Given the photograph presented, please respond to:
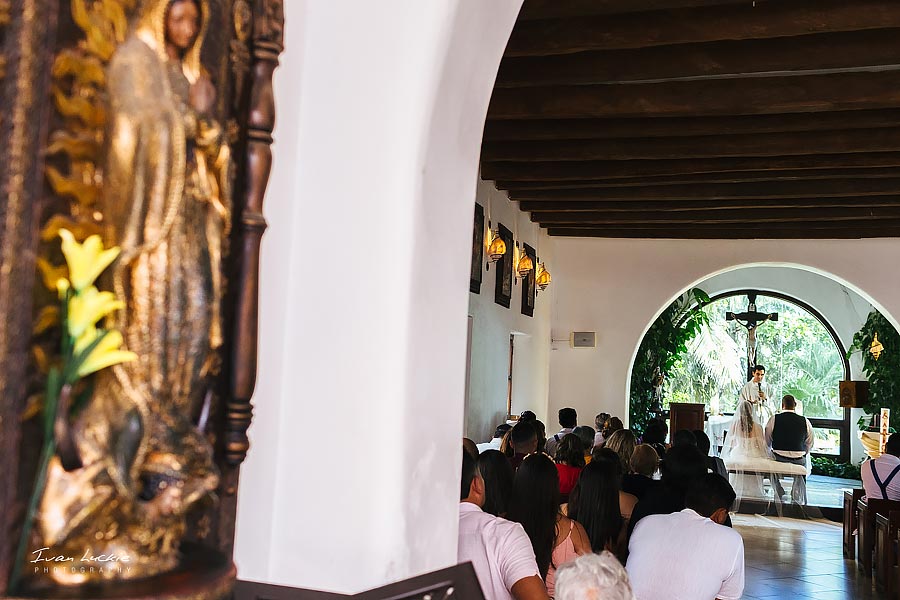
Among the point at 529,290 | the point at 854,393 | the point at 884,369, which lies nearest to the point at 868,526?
the point at 529,290

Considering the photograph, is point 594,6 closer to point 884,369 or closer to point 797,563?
point 797,563

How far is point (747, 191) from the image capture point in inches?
322

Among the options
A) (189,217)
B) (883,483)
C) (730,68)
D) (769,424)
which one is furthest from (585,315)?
(189,217)

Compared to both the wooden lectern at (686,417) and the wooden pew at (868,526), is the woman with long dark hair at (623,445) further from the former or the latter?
the wooden lectern at (686,417)

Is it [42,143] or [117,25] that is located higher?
[117,25]

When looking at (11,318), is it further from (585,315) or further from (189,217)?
(585,315)

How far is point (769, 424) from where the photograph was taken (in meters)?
11.2

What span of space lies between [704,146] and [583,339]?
4751 mm

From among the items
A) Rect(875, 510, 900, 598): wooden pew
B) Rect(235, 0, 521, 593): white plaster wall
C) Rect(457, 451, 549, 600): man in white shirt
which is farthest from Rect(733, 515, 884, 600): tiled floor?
Rect(235, 0, 521, 593): white plaster wall

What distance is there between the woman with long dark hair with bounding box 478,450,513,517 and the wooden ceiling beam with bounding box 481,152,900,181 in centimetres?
414

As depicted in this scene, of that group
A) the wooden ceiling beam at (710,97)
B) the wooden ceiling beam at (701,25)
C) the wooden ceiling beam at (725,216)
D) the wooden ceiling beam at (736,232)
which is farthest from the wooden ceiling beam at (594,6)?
the wooden ceiling beam at (736,232)

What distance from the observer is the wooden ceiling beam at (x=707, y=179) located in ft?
24.3

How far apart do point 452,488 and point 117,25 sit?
1140mm

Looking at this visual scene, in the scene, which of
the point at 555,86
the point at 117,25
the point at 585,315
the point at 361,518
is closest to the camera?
the point at 117,25
